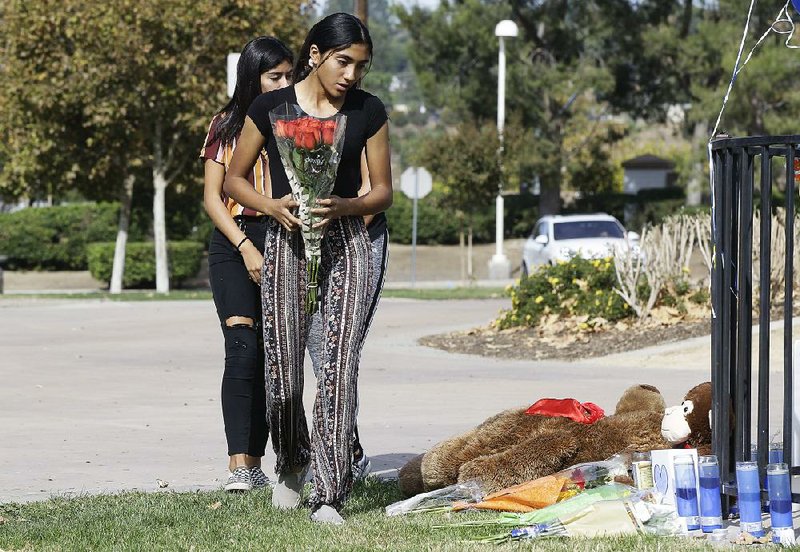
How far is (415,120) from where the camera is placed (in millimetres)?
114188

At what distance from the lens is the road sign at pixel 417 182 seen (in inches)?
1265

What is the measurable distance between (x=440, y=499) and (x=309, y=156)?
1495 mm

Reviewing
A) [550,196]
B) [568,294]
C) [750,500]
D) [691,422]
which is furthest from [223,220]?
[550,196]

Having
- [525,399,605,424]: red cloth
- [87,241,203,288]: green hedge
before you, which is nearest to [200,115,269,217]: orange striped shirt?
[525,399,605,424]: red cloth

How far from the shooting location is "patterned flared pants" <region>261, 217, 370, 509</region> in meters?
5.09

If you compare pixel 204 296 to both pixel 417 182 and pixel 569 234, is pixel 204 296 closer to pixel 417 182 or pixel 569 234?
pixel 569 234

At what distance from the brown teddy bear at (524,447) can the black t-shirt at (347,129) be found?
121cm

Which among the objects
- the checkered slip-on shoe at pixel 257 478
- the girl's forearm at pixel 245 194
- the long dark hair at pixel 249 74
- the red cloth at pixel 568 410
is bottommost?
the checkered slip-on shoe at pixel 257 478

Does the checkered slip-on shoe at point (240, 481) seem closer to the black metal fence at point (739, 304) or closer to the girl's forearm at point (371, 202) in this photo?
the girl's forearm at point (371, 202)

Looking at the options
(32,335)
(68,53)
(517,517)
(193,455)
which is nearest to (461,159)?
(68,53)

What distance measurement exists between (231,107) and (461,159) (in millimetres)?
23852

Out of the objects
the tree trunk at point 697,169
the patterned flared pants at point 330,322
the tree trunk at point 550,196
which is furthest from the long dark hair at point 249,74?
the tree trunk at point 550,196

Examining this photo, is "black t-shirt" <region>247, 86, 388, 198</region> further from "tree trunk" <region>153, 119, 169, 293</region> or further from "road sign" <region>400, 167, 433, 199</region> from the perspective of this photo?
"road sign" <region>400, 167, 433, 199</region>

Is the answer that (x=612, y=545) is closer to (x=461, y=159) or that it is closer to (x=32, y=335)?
(x=32, y=335)
